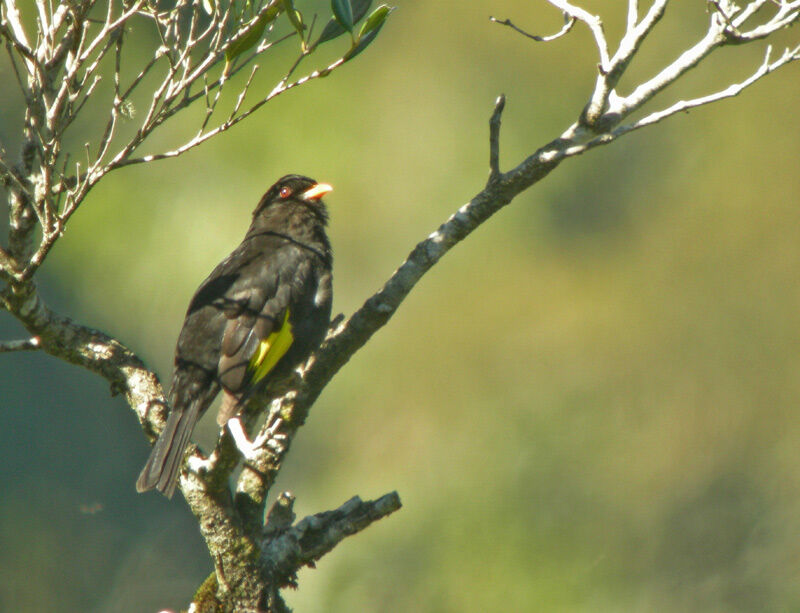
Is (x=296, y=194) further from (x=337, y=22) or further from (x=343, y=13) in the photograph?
(x=343, y=13)

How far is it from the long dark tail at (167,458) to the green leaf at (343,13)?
1405 millimetres

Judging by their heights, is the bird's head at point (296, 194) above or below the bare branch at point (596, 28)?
above

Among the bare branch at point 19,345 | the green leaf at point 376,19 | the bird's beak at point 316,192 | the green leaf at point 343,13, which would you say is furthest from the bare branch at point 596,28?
the bare branch at point 19,345

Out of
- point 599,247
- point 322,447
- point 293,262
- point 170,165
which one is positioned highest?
point 170,165

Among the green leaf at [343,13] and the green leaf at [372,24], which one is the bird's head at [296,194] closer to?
the green leaf at [372,24]

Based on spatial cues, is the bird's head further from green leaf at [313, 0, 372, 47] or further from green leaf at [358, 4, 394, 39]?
green leaf at [358, 4, 394, 39]

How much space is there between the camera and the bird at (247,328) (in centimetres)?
353

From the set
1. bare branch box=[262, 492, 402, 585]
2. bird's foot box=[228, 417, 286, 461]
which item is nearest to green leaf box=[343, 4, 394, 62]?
bird's foot box=[228, 417, 286, 461]

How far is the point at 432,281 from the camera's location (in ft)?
28.1

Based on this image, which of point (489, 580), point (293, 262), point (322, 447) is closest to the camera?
point (293, 262)

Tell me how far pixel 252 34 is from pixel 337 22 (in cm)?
28

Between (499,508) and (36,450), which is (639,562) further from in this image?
(36,450)

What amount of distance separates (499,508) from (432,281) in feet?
6.86

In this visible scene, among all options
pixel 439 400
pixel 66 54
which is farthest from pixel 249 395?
pixel 439 400
